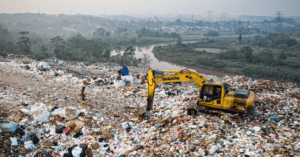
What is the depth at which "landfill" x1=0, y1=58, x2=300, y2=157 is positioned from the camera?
4.38 meters

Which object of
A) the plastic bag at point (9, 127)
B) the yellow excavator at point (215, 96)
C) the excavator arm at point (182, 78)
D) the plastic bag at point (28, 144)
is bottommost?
the plastic bag at point (28, 144)

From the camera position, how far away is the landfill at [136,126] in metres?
4.38

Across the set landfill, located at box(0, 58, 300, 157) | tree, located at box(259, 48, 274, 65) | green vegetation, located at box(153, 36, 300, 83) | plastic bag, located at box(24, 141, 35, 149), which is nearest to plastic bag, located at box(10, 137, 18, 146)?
landfill, located at box(0, 58, 300, 157)

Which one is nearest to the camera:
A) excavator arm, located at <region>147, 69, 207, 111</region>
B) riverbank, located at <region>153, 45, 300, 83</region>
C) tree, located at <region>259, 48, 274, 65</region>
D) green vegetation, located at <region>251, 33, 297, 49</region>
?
excavator arm, located at <region>147, 69, 207, 111</region>

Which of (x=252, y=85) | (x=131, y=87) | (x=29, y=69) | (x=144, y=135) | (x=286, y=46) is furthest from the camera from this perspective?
(x=286, y=46)

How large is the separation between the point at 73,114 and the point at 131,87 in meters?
3.56

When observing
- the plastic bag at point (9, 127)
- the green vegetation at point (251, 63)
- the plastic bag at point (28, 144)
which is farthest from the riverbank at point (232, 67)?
the plastic bag at point (9, 127)

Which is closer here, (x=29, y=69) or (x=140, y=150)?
(x=140, y=150)

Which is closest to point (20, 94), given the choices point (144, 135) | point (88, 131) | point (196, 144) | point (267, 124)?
point (88, 131)

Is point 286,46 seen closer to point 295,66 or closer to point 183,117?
point 295,66

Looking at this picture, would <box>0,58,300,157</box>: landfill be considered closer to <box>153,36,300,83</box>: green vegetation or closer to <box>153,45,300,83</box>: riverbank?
<box>153,45,300,83</box>: riverbank

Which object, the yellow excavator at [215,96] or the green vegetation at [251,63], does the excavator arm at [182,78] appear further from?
the green vegetation at [251,63]

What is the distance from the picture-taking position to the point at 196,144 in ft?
14.7

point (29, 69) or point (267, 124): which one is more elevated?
point (29, 69)
